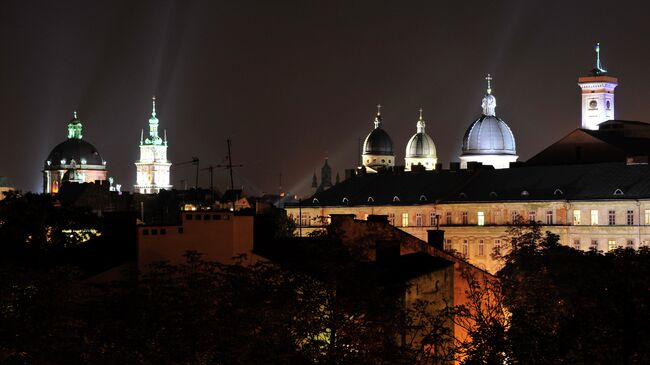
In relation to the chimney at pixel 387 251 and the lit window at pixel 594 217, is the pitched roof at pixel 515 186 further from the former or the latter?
the chimney at pixel 387 251

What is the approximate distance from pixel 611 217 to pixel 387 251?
94.8m

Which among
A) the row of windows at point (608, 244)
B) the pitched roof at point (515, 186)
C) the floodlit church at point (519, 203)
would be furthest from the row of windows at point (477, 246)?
the row of windows at point (608, 244)

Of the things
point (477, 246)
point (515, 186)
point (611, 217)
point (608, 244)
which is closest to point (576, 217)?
point (611, 217)

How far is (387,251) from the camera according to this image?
7431cm

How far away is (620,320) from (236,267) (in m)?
11.6

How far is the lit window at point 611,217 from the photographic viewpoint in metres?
167

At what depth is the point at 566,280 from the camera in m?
76.6

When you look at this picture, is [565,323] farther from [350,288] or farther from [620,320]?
[350,288]

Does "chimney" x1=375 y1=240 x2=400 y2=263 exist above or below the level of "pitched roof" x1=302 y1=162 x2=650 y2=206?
below

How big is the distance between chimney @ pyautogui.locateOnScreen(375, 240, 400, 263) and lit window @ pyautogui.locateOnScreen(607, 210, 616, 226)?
93.0 m

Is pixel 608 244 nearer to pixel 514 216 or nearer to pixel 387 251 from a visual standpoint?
pixel 514 216

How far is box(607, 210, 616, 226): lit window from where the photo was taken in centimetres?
16662

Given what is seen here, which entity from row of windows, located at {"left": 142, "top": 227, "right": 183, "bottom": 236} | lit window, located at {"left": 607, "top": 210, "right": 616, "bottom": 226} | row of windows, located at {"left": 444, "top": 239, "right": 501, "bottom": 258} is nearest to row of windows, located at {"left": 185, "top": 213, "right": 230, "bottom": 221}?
row of windows, located at {"left": 142, "top": 227, "right": 183, "bottom": 236}

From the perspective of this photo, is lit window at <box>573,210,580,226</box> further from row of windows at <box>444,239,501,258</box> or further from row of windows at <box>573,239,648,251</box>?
row of windows at <box>444,239,501,258</box>
